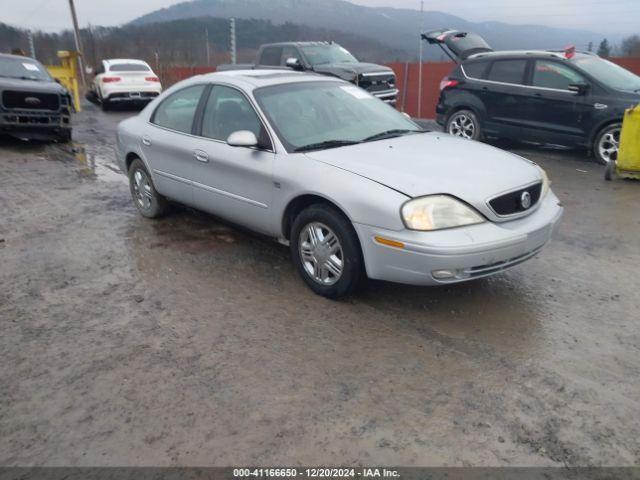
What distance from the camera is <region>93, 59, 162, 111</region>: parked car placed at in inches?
683

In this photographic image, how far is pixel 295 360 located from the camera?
327 cm

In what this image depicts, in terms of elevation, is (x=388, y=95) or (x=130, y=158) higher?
(x=130, y=158)

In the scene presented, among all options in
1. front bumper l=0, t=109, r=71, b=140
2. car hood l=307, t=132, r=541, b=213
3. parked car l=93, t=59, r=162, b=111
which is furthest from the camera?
parked car l=93, t=59, r=162, b=111

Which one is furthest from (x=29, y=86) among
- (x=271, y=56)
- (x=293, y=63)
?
(x=271, y=56)

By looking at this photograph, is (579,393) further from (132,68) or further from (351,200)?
(132,68)

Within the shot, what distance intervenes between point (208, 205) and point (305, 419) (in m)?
2.72

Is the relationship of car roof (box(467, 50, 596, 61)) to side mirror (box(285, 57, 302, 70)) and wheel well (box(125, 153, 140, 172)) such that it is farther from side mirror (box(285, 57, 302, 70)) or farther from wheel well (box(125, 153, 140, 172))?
wheel well (box(125, 153, 140, 172))

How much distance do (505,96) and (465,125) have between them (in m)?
0.95

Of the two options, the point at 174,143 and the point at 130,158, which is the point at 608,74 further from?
the point at 130,158

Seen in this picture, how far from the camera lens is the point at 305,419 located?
2.74 metres

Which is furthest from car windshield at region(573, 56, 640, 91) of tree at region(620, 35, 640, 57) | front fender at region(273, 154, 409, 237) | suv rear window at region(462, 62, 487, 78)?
tree at region(620, 35, 640, 57)

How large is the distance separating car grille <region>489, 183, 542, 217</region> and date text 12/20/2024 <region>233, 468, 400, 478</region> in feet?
6.33

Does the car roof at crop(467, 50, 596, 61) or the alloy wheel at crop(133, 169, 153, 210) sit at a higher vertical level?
the car roof at crop(467, 50, 596, 61)

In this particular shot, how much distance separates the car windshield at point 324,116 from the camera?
4.38m
